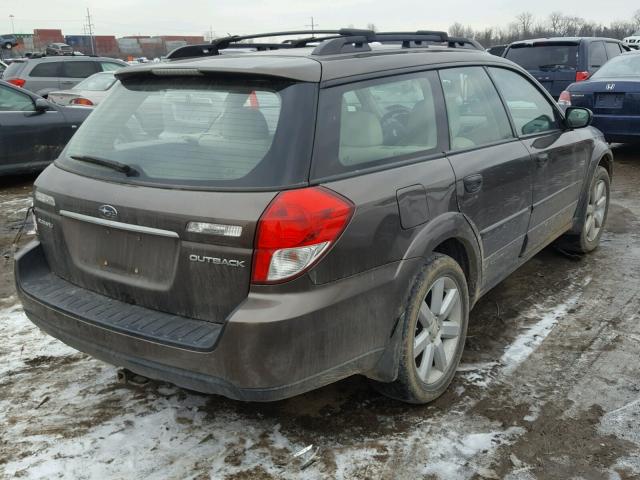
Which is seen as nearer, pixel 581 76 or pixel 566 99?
pixel 566 99

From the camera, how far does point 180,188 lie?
2.55m

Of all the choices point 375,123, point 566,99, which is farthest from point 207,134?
point 566,99

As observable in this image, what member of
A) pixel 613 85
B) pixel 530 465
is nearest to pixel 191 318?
pixel 530 465

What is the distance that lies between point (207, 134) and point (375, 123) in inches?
29.9

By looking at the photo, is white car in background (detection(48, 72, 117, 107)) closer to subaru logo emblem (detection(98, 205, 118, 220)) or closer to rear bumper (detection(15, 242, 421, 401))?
subaru logo emblem (detection(98, 205, 118, 220))

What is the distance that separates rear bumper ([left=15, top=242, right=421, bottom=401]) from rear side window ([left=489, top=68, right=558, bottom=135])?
5.52ft

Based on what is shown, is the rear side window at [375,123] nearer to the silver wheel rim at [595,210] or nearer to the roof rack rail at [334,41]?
the roof rack rail at [334,41]

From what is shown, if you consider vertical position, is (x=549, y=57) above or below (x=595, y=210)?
above

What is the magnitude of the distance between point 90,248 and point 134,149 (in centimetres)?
48

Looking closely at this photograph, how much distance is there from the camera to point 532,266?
5.19m

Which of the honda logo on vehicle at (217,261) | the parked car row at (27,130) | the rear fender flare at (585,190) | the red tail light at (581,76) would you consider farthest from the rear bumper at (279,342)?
the red tail light at (581,76)

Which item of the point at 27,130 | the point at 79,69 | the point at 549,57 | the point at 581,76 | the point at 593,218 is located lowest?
the point at 593,218

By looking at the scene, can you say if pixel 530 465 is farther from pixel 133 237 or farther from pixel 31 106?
pixel 31 106

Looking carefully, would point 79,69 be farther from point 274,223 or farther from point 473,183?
point 274,223
